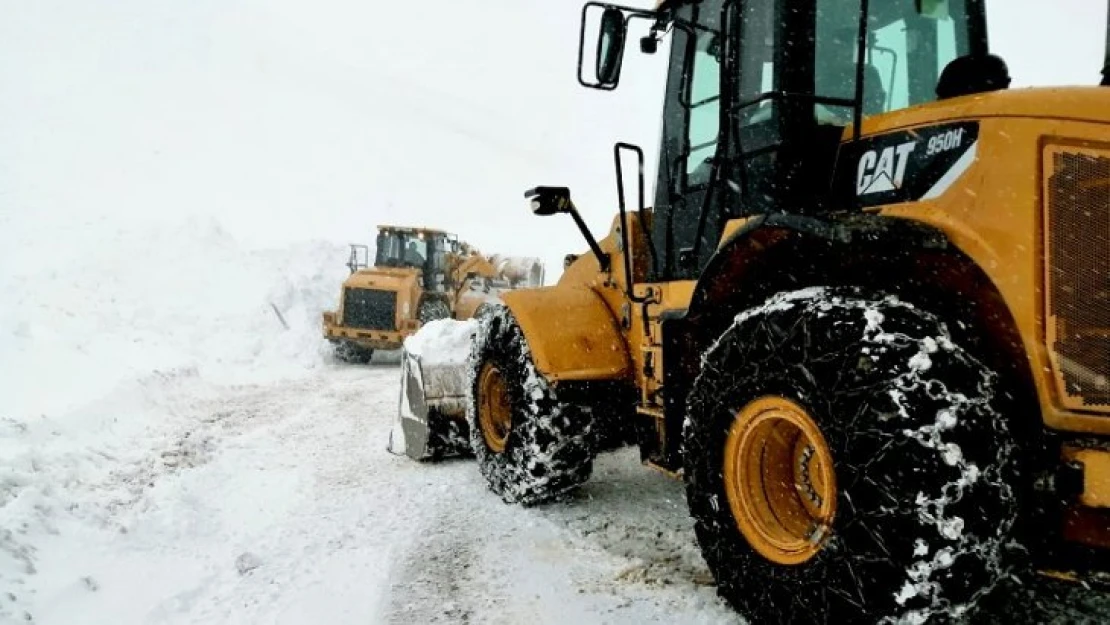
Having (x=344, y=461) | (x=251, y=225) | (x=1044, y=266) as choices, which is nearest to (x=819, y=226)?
(x=1044, y=266)

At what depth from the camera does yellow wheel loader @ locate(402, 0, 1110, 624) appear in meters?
2.17

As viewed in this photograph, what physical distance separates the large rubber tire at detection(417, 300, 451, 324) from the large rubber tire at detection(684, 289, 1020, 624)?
12218mm

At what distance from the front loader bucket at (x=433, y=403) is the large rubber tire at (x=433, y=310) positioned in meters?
8.25

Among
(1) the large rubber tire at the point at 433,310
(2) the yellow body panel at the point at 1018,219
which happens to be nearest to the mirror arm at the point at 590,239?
(2) the yellow body panel at the point at 1018,219

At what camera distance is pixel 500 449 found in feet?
16.8

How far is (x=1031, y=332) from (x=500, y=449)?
11.4 ft

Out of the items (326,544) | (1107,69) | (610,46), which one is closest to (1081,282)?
(1107,69)

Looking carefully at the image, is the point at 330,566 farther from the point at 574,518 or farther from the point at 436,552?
the point at 574,518

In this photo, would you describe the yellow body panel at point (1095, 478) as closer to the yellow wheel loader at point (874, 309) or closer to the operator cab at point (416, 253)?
the yellow wheel loader at point (874, 309)

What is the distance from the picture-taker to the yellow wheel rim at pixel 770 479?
2809 mm

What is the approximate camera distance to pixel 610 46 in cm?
383

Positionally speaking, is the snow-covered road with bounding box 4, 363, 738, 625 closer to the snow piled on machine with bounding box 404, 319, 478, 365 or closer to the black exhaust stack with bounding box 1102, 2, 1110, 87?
the snow piled on machine with bounding box 404, 319, 478, 365

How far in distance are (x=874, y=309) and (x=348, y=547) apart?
2.91m

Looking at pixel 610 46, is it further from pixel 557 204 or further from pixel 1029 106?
pixel 1029 106
